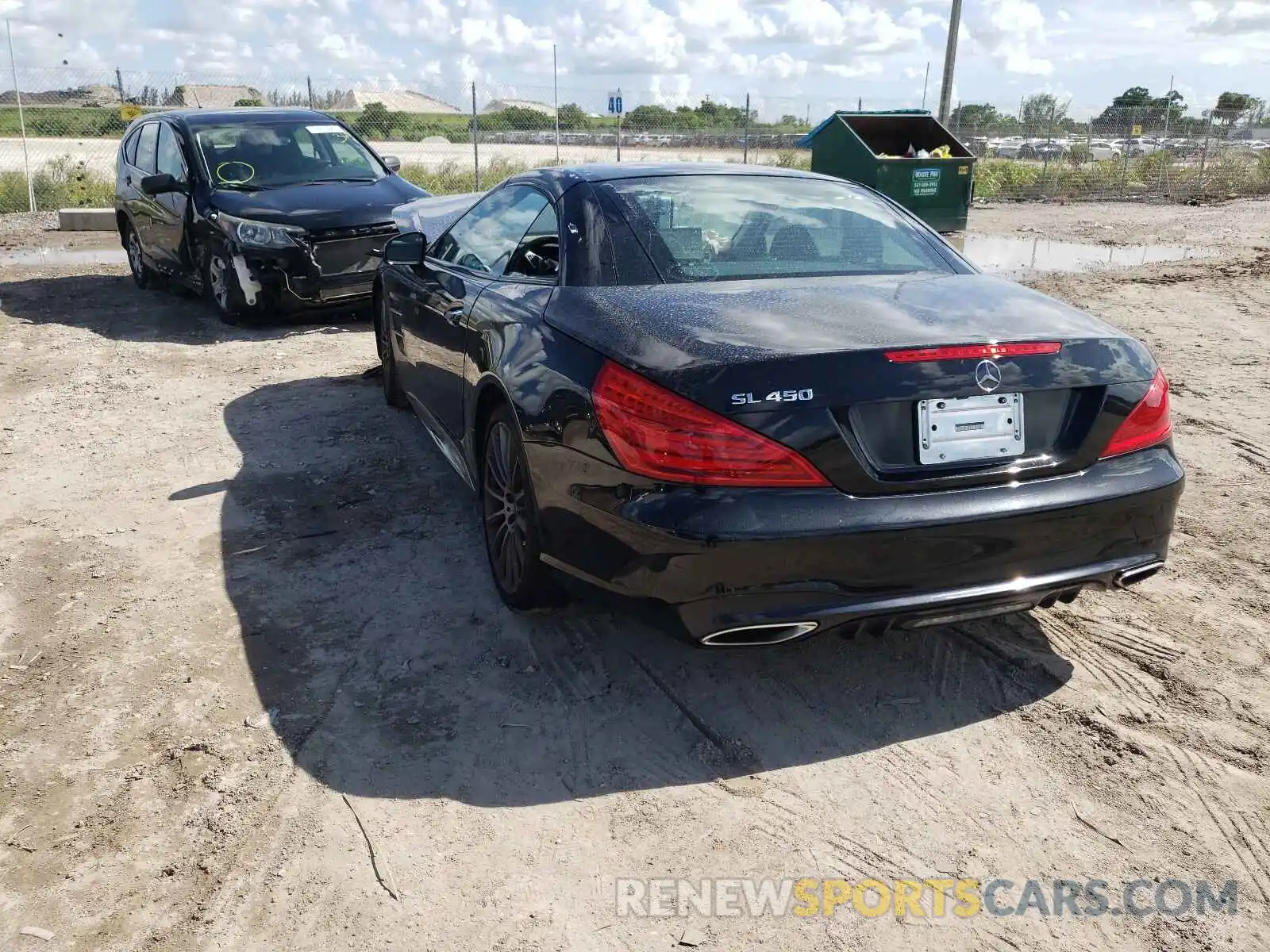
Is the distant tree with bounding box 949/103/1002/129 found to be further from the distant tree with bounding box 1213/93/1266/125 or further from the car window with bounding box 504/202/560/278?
the car window with bounding box 504/202/560/278

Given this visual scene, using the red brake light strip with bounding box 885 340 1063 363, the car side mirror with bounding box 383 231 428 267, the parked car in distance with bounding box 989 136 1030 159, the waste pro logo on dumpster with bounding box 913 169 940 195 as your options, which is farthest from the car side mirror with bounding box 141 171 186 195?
the parked car in distance with bounding box 989 136 1030 159

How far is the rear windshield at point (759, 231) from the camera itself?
3.55 m

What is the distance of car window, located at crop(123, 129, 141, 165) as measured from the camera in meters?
10.5

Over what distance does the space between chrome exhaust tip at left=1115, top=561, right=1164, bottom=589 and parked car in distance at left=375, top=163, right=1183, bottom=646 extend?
11mm

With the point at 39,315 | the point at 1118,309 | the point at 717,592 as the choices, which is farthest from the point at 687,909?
the point at 39,315

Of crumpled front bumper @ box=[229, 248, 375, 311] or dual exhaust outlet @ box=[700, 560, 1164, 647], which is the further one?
crumpled front bumper @ box=[229, 248, 375, 311]

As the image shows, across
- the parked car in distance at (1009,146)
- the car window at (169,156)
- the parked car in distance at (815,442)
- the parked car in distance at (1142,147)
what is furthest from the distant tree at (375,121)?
the parked car in distance at (815,442)

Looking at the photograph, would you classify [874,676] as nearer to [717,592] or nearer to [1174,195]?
[717,592]

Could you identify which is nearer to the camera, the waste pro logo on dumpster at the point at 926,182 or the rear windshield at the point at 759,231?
the rear windshield at the point at 759,231

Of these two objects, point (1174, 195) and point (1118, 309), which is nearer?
point (1118, 309)

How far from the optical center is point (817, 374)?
2.68 meters

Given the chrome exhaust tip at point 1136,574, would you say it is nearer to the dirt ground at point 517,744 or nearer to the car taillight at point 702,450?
the dirt ground at point 517,744

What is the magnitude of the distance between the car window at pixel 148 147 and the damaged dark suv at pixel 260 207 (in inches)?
0.6

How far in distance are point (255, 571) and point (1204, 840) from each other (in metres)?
3.34
